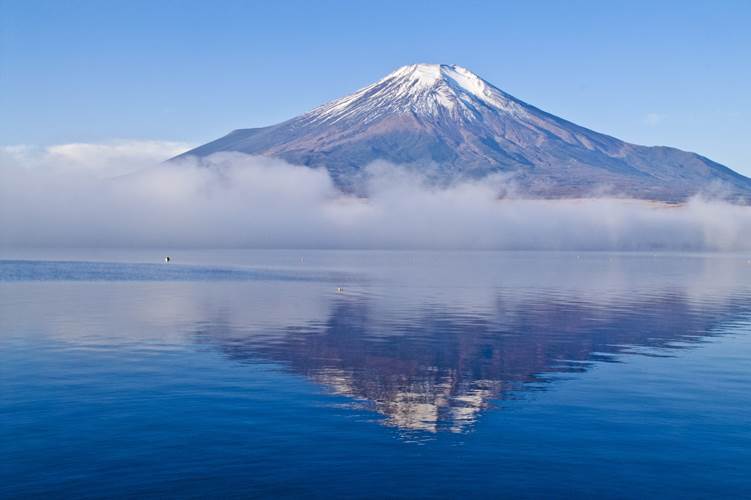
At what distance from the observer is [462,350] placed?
4497 cm

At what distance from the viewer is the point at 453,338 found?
49.9 metres

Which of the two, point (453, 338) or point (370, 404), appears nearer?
point (370, 404)

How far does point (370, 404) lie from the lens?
30.9m

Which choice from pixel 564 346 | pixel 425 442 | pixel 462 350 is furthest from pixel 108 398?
pixel 564 346

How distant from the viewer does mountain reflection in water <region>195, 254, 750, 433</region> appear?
110 feet

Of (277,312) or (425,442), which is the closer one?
(425,442)

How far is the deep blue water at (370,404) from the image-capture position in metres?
22.4

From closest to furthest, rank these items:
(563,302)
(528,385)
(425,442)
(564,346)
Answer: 1. (425,442)
2. (528,385)
3. (564,346)
4. (563,302)

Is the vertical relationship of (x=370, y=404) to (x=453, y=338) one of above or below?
below

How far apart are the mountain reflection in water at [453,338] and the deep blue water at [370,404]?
22 cm

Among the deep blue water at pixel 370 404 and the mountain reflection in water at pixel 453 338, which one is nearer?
the deep blue water at pixel 370 404

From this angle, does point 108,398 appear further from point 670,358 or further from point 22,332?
point 670,358

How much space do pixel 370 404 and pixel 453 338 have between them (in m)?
19.7

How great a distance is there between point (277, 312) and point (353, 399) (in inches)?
1333
